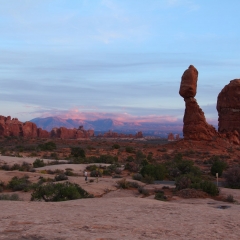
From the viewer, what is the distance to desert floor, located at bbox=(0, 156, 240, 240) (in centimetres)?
735

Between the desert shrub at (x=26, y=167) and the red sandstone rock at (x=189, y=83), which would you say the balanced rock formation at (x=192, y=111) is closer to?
the red sandstone rock at (x=189, y=83)

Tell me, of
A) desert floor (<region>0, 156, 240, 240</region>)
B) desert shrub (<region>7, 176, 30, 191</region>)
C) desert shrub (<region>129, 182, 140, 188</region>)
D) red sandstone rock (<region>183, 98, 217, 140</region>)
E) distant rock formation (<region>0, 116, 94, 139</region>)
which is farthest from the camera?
distant rock formation (<region>0, 116, 94, 139</region>)

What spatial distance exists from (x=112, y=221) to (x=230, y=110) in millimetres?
36967

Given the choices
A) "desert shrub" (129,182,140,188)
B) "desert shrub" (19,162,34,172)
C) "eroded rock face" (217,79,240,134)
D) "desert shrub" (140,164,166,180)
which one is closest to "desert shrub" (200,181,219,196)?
"desert shrub" (129,182,140,188)

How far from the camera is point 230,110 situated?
43281 millimetres

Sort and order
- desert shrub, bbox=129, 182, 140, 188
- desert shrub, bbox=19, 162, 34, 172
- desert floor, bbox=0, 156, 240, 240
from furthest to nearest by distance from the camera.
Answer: desert shrub, bbox=19, 162, 34, 172 < desert shrub, bbox=129, 182, 140, 188 < desert floor, bbox=0, 156, 240, 240

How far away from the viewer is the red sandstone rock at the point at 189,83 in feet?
129

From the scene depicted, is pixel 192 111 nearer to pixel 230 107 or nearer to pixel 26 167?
pixel 230 107

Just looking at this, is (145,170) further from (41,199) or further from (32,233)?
(32,233)

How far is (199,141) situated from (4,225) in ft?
111

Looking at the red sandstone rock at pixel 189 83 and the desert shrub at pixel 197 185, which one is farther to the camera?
the red sandstone rock at pixel 189 83

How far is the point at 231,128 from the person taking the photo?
43.8 m

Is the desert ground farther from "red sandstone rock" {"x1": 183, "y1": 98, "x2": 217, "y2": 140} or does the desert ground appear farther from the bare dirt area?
"red sandstone rock" {"x1": 183, "y1": 98, "x2": 217, "y2": 140}

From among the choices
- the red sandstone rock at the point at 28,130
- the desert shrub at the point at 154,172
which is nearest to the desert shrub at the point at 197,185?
the desert shrub at the point at 154,172
